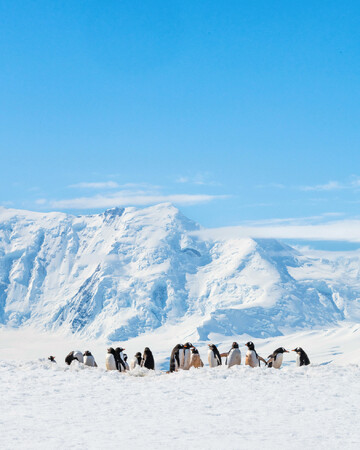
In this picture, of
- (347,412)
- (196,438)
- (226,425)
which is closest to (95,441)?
(196,438)

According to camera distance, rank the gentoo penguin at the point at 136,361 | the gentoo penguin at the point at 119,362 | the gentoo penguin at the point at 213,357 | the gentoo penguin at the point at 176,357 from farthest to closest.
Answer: the gentoo penguin at the point at 136,361
the gentoo penguin at the point at 119,362
the gentoo penguin at the point at 213,357
the gentoo penguin at the point at 176,357

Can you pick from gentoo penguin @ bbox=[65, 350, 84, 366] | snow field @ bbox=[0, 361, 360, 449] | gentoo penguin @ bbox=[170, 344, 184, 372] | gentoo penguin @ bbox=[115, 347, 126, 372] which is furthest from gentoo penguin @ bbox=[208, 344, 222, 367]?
gentoo penguin @ bbox=[65, 350, 84, 366]

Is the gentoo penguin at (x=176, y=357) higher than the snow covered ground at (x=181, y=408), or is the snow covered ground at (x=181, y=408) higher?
the gentoo penguin at (x=176, y=357)

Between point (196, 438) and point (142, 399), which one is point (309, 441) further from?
point (142, 399)

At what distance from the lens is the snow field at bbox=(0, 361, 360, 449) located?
1583 centimetres

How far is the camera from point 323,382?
23625 mm

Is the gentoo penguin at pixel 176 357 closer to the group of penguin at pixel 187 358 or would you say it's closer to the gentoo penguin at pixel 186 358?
the group of penguin at pixel 187 358

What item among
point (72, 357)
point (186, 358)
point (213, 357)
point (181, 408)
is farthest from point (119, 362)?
point (181, 408)

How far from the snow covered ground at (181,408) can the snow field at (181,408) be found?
0.09 ft

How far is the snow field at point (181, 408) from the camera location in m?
15.8

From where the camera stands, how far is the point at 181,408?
19422mm

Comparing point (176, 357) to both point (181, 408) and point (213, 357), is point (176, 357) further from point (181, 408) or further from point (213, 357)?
point (181, 408)

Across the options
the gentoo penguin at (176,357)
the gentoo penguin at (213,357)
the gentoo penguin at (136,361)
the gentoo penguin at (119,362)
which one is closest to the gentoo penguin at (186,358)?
the gentoo penguin at (176,357)

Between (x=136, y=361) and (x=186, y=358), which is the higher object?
(x=186, y=358)
